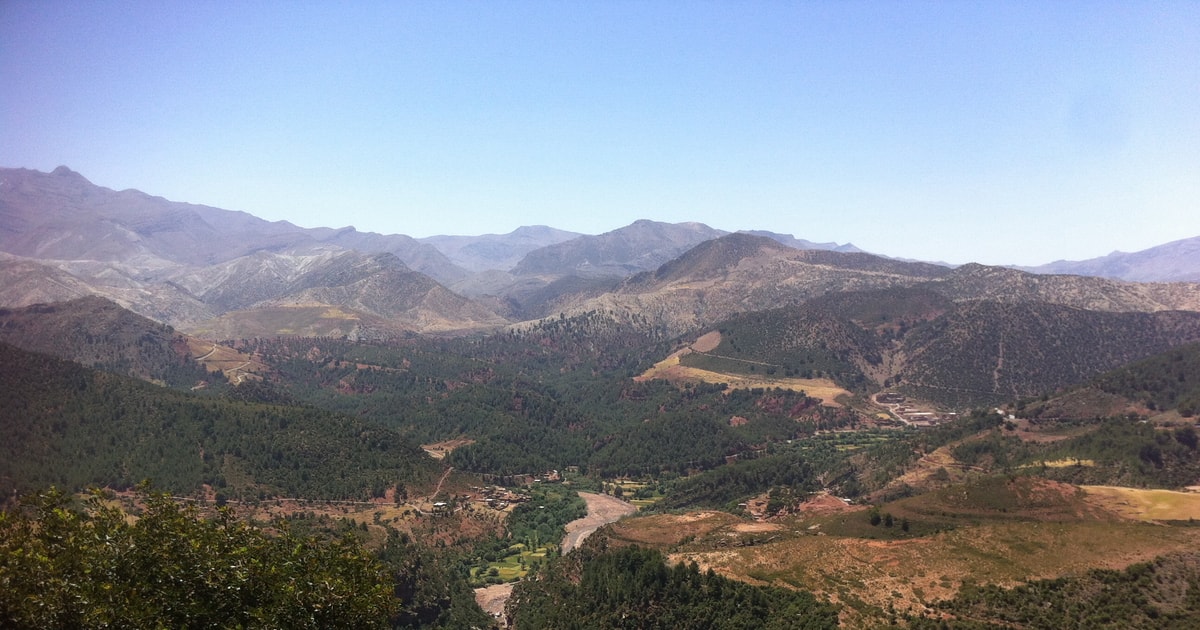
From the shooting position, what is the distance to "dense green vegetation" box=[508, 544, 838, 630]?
237 ft

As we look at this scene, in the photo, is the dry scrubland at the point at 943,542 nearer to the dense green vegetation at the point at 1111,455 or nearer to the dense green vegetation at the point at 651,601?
the dense green vegetation at the point at 651,601

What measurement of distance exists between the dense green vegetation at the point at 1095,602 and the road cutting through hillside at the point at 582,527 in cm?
6190

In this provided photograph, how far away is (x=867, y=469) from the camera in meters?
153

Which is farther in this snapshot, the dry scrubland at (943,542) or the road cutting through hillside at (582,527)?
the road cutting through hillside at (582,527)

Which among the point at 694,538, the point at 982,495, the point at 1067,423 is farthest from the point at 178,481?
the point at 1067,423

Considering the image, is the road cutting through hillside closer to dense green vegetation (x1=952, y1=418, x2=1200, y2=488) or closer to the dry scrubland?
the dry scrubland

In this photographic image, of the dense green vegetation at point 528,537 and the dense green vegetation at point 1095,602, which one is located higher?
the dense green vegetation at point 1095,602

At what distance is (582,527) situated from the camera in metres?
136

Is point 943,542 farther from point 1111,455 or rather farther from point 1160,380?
point 1160,380

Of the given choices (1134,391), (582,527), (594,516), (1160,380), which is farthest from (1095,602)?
(1160,380)

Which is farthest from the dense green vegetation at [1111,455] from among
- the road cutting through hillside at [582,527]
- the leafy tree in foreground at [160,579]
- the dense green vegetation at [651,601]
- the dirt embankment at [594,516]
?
the leafy tree in foreground at [160,579]

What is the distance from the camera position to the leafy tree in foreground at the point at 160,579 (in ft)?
89.6

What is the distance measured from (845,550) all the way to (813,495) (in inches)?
1866

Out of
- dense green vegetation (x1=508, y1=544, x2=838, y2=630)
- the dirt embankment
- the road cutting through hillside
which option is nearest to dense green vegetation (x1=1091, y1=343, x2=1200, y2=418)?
the dirt embankment
